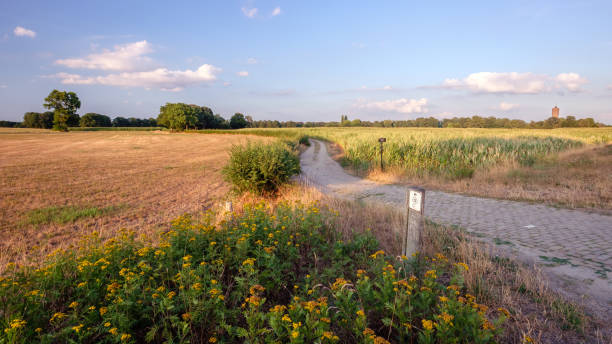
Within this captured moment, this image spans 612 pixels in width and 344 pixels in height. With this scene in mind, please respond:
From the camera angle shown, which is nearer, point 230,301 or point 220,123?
point 230,301

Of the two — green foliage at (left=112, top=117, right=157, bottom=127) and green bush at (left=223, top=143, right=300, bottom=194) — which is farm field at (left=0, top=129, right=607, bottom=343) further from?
green foliage at (left=112, top=117, right=157, bottom=127)

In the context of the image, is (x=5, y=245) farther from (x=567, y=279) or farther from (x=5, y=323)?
(x=567, y=279)

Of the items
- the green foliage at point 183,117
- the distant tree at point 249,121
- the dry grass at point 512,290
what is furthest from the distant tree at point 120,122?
the dry grass at point 512,290

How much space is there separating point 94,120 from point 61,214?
4136 inches

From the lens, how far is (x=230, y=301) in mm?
3393

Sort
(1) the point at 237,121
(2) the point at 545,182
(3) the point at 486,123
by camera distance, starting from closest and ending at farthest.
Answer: (2) the point at 545,182, (3) the point at 486,123, (1) the point at 237,121

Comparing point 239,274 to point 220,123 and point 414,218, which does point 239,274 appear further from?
point 220,123

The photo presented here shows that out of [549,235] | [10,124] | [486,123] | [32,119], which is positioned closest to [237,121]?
[32,119]

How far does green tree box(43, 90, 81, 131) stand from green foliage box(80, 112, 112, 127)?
22.1 meters

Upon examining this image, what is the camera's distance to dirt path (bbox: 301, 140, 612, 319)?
158 inches

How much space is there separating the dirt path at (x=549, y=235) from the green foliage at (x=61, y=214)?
27.1ft

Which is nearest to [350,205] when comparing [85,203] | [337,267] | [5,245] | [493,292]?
[337,267]

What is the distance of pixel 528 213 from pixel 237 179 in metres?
8.66

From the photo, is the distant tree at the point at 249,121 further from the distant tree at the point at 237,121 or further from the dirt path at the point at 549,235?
the dirt path at the point at 549,235
